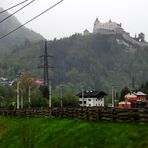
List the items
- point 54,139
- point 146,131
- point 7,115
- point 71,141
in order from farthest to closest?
point 7,115 → point 54,139 → point 71,141 → point 146,131

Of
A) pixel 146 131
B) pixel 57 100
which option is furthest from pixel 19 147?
pixel 57 100

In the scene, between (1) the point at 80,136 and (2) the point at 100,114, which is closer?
(1) the point at 80,136

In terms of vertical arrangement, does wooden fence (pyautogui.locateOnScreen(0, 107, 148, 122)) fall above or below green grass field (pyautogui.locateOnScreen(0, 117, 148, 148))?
above

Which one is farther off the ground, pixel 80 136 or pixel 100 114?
pixel 100 114

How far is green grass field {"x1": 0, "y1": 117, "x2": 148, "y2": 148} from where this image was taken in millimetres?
30312

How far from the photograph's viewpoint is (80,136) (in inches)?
1398

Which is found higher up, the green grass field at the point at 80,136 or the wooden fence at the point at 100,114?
the wooden fence at the point at 100,114

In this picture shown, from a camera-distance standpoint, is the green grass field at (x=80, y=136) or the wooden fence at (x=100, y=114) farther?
the wooden fence at (x=100, y=114)

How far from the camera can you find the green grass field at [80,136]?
30.3 metres

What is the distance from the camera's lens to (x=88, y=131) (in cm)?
3619

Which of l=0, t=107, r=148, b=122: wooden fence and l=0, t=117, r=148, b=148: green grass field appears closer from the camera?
l=0, t=117, r=148, b=148: green grass field

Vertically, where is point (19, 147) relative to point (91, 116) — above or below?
below

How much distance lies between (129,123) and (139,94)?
131592 millimetres

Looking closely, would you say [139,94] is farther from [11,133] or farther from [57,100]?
[11,133]
